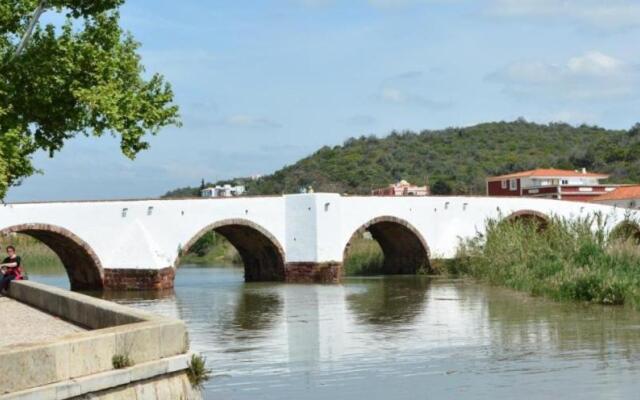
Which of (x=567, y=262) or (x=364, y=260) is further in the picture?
(x=364, y=260)

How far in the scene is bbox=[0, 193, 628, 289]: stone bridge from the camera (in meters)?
28.4

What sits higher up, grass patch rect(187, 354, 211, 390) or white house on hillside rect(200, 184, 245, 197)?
white house on hillside rect(200, 184, 245, 197)

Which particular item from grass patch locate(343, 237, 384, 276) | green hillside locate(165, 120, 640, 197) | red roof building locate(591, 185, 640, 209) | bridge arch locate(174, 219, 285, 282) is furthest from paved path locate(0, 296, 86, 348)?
green hillside locate(165, 120, 640, 197)

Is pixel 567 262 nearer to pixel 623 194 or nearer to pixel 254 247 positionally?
pixel 254 247

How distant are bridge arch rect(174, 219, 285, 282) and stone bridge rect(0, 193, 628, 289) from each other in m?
0.04

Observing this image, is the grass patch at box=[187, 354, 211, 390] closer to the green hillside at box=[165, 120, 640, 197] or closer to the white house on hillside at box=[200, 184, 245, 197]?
the white house on hillside at box=[200, 184, 245, 197]

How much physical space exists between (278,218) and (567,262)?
1161 cm

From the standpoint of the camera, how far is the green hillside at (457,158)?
255 feet

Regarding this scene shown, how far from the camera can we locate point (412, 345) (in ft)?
48.6

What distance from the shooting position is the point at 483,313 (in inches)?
768

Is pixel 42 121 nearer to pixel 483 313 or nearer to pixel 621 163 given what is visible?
pixel 483 313

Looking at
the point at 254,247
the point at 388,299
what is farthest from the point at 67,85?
the point at 254,247

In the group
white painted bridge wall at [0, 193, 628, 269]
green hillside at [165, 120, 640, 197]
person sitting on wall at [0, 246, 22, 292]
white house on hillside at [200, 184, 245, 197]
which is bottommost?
person sitting on wall at [0, 246, 22, 292]

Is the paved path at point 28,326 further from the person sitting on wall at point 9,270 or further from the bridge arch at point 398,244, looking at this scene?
the bridge arch at point 398,244
